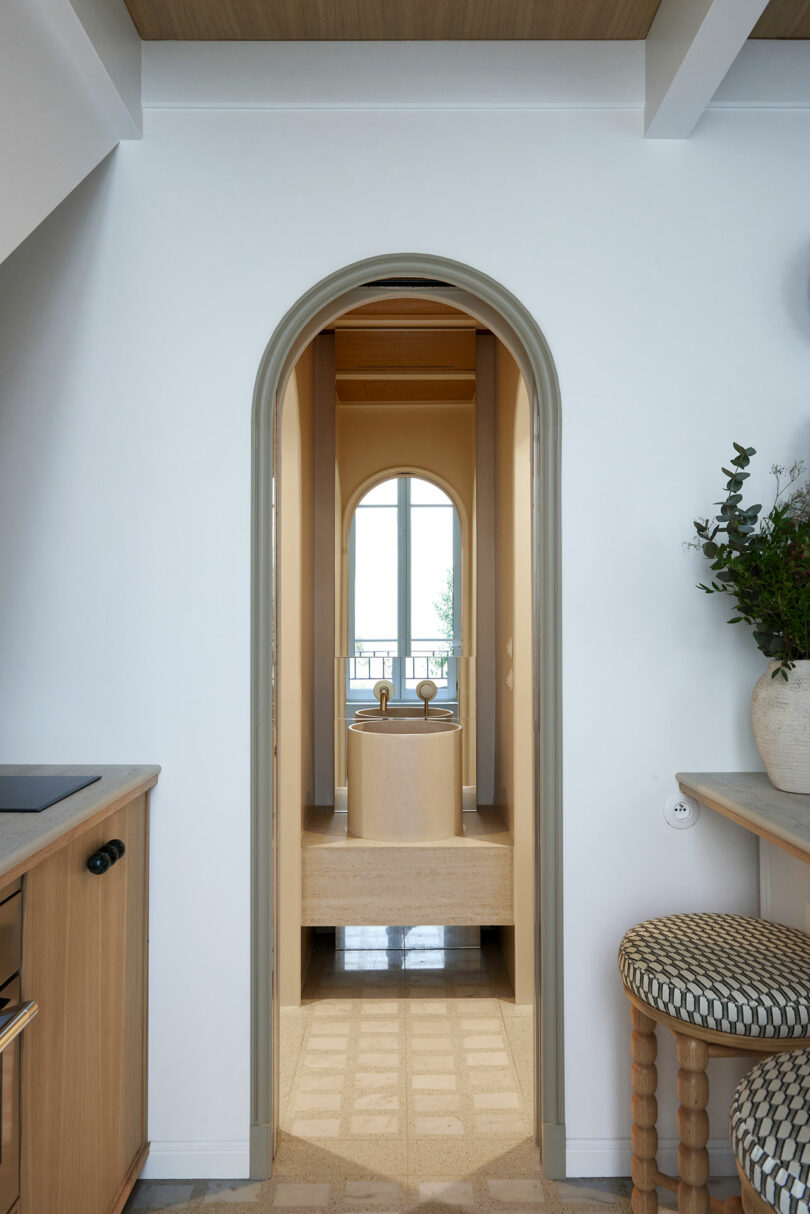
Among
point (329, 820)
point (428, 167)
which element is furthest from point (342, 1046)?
point (428, 167)

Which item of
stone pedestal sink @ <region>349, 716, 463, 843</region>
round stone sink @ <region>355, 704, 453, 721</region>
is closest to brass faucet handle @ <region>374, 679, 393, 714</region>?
round stone sink @ <region>355, 704, 453, 721</region>

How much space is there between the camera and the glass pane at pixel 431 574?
438 centimetres

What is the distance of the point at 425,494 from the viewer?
14.2 ft

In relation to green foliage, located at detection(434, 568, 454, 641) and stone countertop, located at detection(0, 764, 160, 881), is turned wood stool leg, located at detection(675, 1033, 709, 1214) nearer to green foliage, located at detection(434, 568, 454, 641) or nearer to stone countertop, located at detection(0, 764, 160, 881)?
stone countertop, located at detection(0, 764, 160, 881)

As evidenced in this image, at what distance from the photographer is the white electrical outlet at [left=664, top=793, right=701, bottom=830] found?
2.05m

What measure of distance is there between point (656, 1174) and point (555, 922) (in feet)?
1.69

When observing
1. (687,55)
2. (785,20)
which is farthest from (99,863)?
(785,20)

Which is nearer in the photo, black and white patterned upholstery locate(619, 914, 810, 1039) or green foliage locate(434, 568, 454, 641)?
black and white patterned upholstery locate(619, 914, 810, 1039)

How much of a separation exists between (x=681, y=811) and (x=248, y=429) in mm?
1342

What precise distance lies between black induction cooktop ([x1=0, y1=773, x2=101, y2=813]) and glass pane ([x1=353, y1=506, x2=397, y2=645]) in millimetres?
2572

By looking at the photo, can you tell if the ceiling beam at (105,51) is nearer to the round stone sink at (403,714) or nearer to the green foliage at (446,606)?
the round stone sink at (403,714)

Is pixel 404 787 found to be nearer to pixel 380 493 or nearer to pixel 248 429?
pixel 248 429

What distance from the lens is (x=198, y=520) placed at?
205 cm

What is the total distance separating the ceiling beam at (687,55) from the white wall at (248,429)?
0.27 feet
